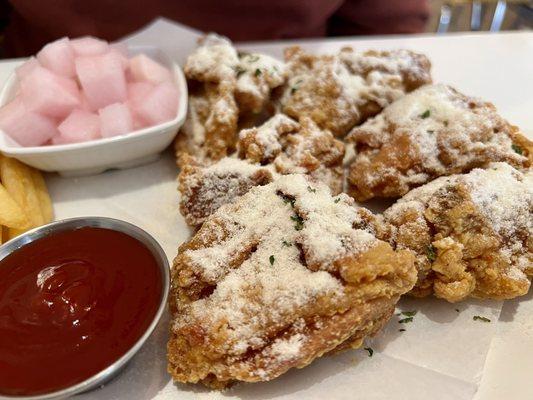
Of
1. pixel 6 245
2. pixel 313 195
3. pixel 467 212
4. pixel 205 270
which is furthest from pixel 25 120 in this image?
pixel 467 212

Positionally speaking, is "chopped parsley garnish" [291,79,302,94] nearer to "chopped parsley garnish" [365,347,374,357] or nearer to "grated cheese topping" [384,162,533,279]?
"grated cheese topping" [384,162,533,279]

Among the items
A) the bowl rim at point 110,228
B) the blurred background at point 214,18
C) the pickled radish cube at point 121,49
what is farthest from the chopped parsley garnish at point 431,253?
the blurred background at point 214,18

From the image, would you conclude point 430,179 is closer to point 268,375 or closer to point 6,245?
point 268,375

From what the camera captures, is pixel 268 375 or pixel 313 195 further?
pixel 313 195

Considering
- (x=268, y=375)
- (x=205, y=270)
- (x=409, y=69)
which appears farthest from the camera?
(x=409, y=69)

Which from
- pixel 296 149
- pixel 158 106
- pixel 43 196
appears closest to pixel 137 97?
pixel 158 106

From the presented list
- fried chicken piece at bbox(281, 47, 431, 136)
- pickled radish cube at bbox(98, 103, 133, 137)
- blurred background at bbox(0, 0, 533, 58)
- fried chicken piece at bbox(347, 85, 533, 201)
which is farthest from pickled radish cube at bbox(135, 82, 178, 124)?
blurred background at bbox(0, 0, 533, 58)
